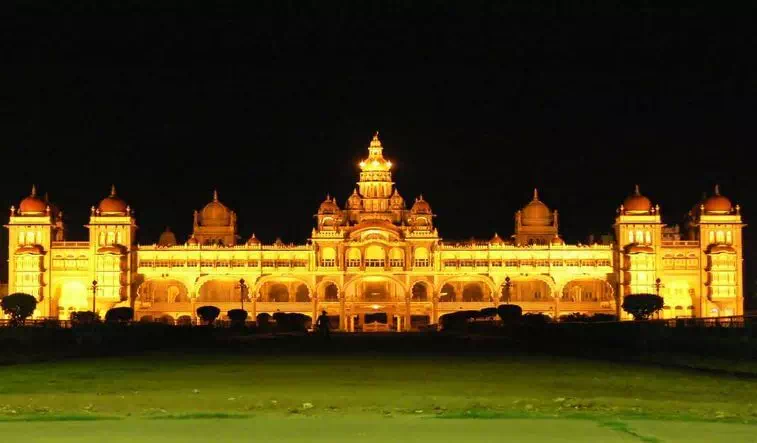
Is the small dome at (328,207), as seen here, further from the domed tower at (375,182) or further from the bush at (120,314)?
the bush at (120,314)

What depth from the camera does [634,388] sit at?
2514 centimetres

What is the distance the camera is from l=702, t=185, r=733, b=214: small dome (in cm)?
11844

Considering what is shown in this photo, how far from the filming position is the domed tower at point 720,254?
11419cm

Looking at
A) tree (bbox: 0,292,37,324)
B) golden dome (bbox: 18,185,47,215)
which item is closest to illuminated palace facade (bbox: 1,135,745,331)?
golden dome (bbox: 18,185,47,215)

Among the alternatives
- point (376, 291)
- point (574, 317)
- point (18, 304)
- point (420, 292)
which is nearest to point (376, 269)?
point (376, 291)

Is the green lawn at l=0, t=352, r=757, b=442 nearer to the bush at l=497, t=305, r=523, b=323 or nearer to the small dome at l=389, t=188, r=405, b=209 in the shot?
the bush at l=497, t=305, r=523, b=323

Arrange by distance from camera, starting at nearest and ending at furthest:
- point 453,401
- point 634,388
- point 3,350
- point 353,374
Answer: point 453,401 < point 634,388 < point 353,374 < point 3,350

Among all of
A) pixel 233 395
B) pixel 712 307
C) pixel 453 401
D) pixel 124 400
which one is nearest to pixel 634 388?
pixel 453 401

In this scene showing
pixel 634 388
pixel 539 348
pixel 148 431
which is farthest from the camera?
pixel 539 348

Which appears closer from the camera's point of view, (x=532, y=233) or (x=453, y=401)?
(x=453, y=401)

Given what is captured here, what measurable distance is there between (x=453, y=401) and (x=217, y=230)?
10961 cm

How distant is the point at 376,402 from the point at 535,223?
110 meters

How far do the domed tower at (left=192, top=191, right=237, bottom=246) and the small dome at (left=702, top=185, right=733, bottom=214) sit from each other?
46246 millimetres

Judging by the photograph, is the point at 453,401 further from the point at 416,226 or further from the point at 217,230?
the point at 217,230
